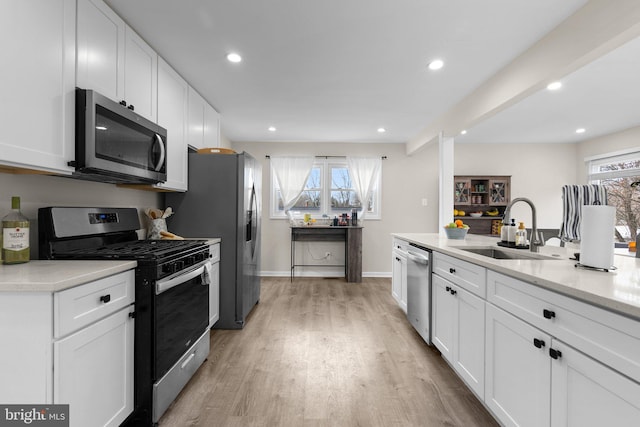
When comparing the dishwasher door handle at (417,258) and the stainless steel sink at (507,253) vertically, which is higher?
the stainless steel sink at (507,253)

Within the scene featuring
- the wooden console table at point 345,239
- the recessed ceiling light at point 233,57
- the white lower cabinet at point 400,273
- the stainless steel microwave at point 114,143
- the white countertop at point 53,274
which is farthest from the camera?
the wooden console table at point 345,239

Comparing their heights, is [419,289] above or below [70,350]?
below

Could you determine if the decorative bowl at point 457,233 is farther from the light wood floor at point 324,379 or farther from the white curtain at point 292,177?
the white curtain at point 292,177

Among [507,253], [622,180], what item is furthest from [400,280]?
[622,180]

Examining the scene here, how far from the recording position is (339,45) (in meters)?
2.27

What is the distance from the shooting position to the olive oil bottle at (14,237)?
1384 mm

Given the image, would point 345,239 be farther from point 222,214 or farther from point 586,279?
point 586,279

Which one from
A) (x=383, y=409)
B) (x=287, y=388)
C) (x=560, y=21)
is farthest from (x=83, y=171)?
(x=560, y=21)

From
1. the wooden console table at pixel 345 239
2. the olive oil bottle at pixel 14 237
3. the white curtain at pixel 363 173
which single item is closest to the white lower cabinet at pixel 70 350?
the olive oil bottle at pixel 14 237

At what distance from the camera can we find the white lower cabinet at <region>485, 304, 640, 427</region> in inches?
36.4

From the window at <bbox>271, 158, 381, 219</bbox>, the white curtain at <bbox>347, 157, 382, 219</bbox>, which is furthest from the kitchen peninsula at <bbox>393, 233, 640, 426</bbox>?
the window at <bbox>271, 158, 381, 219</bbox>

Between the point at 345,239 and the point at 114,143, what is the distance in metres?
3.96

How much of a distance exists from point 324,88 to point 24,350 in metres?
2.87

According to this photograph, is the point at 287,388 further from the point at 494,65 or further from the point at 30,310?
the point at 494,65
